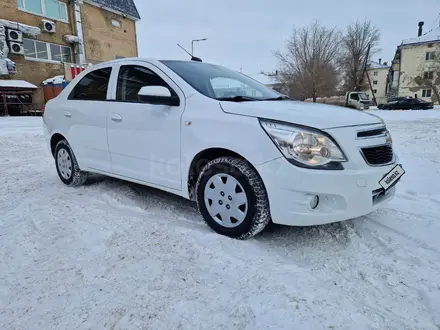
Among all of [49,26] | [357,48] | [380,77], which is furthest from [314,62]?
[380,77]

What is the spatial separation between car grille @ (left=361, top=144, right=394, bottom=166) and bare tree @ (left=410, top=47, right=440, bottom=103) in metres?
40.0

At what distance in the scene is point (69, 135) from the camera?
384cm

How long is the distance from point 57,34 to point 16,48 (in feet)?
11.8

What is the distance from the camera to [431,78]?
37.0m

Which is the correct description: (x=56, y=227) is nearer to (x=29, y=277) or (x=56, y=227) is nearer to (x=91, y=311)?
(x=29, y=277)

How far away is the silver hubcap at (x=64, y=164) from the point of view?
3950mm

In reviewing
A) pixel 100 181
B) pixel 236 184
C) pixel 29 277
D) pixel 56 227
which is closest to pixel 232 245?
pixel 236 184

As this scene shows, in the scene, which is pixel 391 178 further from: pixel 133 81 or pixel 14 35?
pixel 14 35

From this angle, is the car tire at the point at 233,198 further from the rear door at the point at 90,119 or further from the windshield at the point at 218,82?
the rear door at the point at 90,119

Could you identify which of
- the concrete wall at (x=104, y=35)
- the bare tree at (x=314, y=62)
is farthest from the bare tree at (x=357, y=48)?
the concrete wall at (x=104, y=35)

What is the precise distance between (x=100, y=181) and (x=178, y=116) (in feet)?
6.99

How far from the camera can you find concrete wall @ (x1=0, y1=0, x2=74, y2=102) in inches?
721

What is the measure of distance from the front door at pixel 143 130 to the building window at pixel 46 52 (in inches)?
811

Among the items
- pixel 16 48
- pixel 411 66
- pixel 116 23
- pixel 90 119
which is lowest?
pixel 90 119
